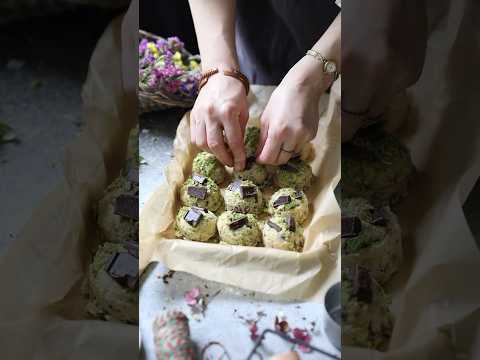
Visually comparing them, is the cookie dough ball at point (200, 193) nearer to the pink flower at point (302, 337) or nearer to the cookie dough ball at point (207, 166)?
the cookie dough ball at point (207, 166)

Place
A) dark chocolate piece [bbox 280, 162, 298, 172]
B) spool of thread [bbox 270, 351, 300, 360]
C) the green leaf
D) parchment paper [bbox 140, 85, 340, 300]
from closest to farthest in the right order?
spool of thread [bbox 270, 351, 300, 360] → parchment paper [bbox 140, 85, 340, 300] → the green leaf → dark chocolate piece [bbox 280, 162, 298, 172]

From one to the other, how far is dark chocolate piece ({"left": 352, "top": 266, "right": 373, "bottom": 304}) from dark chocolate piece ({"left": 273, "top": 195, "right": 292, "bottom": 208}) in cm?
24

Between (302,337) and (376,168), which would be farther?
(376,168)

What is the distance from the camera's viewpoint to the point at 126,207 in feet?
1.80

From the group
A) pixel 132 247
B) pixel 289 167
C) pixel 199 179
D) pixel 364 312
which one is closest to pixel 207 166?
pixel 199 179

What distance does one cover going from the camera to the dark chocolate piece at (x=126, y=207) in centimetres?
53

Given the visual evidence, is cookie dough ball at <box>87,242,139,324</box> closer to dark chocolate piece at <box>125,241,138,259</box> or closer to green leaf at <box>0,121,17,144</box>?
dark chocolate piece at <box>125,241,138,259</box>

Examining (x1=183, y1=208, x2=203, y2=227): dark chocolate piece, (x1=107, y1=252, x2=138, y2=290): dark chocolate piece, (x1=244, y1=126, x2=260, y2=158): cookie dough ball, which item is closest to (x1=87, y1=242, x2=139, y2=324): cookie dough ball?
(x1=107, y1=252, x2=138, y2=290): dark chocolate piece

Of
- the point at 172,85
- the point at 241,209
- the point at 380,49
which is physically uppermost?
the point at 380,49

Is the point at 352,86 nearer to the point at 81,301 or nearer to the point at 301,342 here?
the point at 301,342

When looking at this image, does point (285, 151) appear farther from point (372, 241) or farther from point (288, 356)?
point (288, 356)

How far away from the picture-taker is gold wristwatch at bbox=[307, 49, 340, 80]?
16.6 inches

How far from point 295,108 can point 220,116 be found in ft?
0.26

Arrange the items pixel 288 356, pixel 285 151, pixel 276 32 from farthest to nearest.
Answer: pixel 285 151 < pixel 276 32 < pixel 288 356
